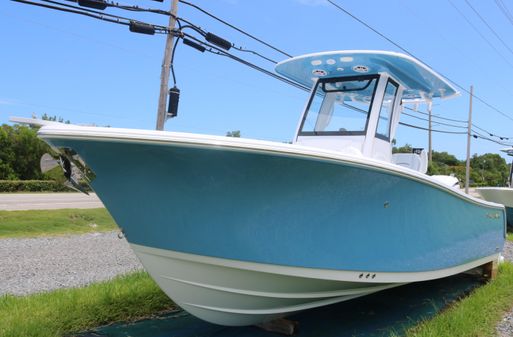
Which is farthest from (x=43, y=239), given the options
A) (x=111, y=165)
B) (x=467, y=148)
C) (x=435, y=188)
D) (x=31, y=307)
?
(x=467, y=148)

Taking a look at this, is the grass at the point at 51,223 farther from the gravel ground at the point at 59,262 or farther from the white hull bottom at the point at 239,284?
the white hull bottom at the point at 239,284

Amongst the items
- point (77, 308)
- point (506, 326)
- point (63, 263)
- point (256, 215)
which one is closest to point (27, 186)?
point (63, 263)

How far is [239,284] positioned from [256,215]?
0.60 m

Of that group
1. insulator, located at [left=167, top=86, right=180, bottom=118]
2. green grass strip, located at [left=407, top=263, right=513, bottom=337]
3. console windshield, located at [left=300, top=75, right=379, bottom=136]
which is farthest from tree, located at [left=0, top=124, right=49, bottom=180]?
green grass strip, located at [left=407, top=263, right=513, bottom=337]

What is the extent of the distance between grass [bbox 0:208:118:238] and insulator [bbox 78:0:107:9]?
15.7 ft

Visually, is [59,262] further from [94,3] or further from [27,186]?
[27,186]

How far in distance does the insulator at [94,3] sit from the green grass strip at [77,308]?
18.4 feet

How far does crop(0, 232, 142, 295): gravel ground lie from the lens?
5.75 m

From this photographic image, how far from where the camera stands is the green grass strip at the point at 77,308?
12.3 ft

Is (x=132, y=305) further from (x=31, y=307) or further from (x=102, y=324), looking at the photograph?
(x=31, y=307)

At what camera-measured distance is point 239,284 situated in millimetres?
3402

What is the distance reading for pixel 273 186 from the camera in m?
3.10

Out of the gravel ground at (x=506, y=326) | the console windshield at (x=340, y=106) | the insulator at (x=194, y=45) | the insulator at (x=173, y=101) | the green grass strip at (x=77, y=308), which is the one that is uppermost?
the insulator at (x=194, y=45)

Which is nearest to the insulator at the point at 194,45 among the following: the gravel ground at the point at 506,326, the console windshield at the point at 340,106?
the console windshield at the point at 340,106
